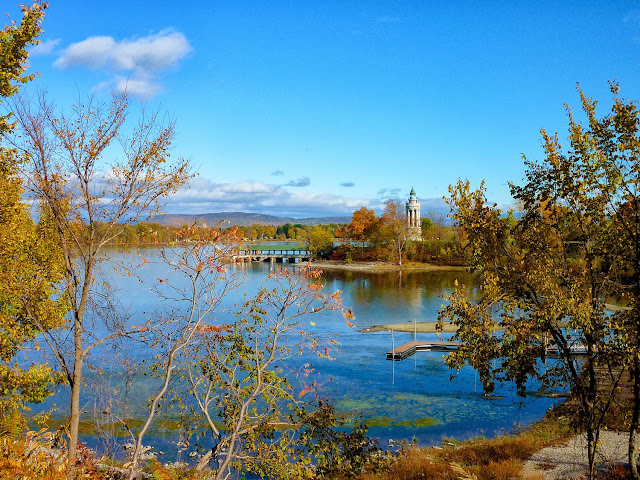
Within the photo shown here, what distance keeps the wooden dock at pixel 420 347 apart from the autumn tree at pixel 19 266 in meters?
18.5

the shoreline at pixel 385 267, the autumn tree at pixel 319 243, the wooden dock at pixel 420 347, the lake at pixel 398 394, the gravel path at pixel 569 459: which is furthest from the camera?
the autumn tree at pixel 319 243

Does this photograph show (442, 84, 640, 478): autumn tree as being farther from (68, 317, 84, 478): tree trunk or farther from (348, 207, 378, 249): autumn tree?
(348, 207, 378, 249): autumn tree

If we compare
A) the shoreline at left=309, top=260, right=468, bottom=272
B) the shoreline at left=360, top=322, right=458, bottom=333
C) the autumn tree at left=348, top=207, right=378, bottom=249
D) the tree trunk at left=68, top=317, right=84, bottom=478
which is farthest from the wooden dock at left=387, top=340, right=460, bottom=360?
the autumn tree at left=348, top=207, right=378, bottom=249

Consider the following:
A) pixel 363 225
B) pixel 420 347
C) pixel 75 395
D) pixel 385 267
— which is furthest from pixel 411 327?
pixel 363 225

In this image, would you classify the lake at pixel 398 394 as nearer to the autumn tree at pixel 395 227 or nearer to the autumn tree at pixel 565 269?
the autumn tree at pixel 565 269

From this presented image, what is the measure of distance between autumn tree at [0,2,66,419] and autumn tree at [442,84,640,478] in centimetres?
748

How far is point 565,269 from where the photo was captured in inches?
372

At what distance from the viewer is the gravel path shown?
532 inches

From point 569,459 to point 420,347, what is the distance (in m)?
15.0

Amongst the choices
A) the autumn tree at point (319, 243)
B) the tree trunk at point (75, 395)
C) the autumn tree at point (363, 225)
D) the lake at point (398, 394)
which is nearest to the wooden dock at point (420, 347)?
the lake at point (398, 394)

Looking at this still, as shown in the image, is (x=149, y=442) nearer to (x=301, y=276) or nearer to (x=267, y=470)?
(x=267, y=470)

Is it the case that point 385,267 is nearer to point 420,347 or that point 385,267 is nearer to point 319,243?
point 319,243

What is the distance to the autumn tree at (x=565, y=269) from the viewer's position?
27.6ft

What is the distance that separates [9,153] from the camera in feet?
26.2
